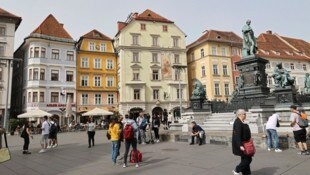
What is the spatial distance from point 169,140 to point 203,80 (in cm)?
3179

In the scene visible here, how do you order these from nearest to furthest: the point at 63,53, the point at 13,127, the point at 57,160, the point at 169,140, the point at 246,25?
the point at 57,160, the point at 169,140, the point at 246,25, the point at 13,127, the point at 63,53

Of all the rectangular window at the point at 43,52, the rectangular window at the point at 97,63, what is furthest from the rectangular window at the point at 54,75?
the rectangular window at the point at 97,63

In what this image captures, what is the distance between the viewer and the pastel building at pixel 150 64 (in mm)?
41188

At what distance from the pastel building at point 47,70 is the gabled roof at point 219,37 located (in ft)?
74.4

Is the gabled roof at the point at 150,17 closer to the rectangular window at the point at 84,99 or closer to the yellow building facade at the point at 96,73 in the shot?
the yellow building facade at the point at 96,73

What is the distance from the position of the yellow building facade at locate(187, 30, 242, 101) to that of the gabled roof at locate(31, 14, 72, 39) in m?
22.2

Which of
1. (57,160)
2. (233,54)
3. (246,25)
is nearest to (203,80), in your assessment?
(233,54)

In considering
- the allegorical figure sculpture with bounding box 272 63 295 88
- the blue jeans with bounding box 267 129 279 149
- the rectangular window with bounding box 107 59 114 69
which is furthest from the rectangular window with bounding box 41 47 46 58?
the blue jeans with bounding box 267 129 279 149

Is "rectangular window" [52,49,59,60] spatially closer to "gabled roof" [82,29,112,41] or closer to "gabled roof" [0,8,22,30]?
"gabled roof" [82,29,112,41]

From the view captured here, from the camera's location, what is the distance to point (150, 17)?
45.2 meters

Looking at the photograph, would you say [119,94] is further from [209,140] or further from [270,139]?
[270,139]

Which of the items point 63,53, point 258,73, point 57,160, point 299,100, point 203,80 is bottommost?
point 57,160

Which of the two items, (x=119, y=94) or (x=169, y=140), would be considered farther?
(x=119, y=94)

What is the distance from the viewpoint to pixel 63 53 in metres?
39.4
